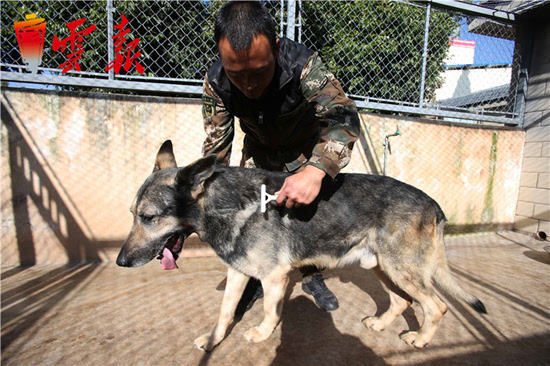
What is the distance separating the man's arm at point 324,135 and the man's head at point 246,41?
47cm

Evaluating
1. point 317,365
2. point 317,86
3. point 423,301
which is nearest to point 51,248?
point 317,365

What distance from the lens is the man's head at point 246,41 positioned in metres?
1.69

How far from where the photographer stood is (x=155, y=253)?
194cm

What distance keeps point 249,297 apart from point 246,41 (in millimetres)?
2296

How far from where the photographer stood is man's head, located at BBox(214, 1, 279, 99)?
5.54ft

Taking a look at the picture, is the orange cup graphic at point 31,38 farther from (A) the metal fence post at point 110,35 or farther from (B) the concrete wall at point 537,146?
(B) the concrete wall at point 537,146

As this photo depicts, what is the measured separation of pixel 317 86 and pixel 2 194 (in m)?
3.92

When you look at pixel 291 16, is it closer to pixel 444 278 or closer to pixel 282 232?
pixel 282 232

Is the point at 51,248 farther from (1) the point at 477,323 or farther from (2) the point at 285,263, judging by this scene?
(1) the point at 477,323

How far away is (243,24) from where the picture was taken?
1.69 m

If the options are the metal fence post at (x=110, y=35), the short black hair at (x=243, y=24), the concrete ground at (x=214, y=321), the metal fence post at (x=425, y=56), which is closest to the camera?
the short black hair at (x=243, y=24)

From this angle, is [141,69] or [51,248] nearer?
[51,248]

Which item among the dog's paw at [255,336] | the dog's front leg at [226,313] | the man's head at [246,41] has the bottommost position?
the dog's paw at [255,336]
